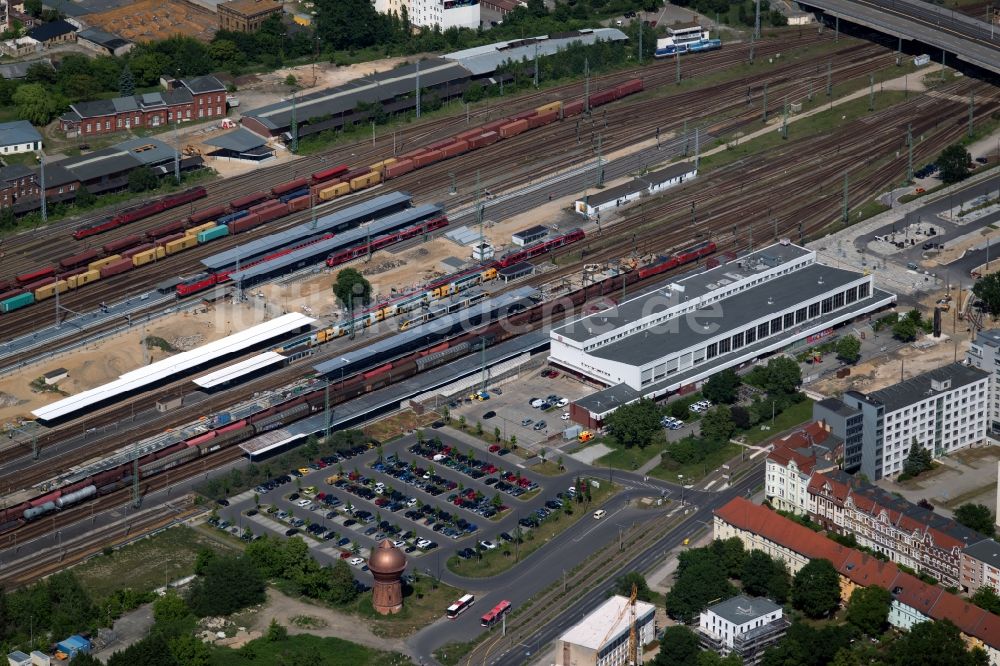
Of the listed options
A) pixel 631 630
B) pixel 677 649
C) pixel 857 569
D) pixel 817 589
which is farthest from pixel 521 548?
pixel 857 569

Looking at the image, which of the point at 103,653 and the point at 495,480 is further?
the point at 495,480

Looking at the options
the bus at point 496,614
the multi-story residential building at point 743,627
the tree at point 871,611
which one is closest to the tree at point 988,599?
the tree at point 871,611

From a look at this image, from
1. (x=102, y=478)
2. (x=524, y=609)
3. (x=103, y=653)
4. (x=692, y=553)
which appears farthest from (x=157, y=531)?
(x=692, y=553)

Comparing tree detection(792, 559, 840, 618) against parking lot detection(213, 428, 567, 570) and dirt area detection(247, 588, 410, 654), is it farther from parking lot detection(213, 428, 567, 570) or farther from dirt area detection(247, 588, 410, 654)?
dirt area detection(247, 588, 410, 654)

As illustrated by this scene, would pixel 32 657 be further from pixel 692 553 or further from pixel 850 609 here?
pixel 850 609

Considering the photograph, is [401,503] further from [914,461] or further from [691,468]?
[914,461]

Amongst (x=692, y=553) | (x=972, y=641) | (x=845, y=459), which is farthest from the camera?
(x=845, y=459)
